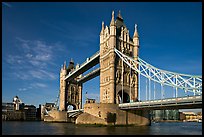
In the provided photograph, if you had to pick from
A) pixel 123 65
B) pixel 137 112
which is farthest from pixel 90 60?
pixel 137 112

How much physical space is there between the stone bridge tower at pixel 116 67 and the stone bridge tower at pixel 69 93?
33064mm

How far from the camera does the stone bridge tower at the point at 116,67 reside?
47.0 m

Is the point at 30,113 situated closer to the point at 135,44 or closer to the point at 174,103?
the point at 135,44

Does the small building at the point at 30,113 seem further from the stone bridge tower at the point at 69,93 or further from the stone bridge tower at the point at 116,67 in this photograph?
the stone bridge tower at the point at 116,67

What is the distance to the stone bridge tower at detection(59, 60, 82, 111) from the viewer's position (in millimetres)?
81650

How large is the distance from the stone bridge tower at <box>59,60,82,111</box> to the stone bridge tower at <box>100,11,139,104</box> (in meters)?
33.1

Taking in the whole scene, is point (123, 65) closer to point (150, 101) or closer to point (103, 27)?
point (103, 27)

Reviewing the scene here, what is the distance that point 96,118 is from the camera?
41562 mm

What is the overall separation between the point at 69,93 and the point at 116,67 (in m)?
38.4

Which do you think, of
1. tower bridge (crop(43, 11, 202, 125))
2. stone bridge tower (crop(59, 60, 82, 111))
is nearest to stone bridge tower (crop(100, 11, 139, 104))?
tower bridge (crop(43, 11, 202, 125))

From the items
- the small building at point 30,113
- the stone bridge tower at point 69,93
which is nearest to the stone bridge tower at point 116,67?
the stone bridge tower at point 69,93

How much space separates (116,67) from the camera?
Result: 4778 cm

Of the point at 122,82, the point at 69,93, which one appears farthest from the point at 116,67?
the point at 69,93

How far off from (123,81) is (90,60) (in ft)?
42.9
